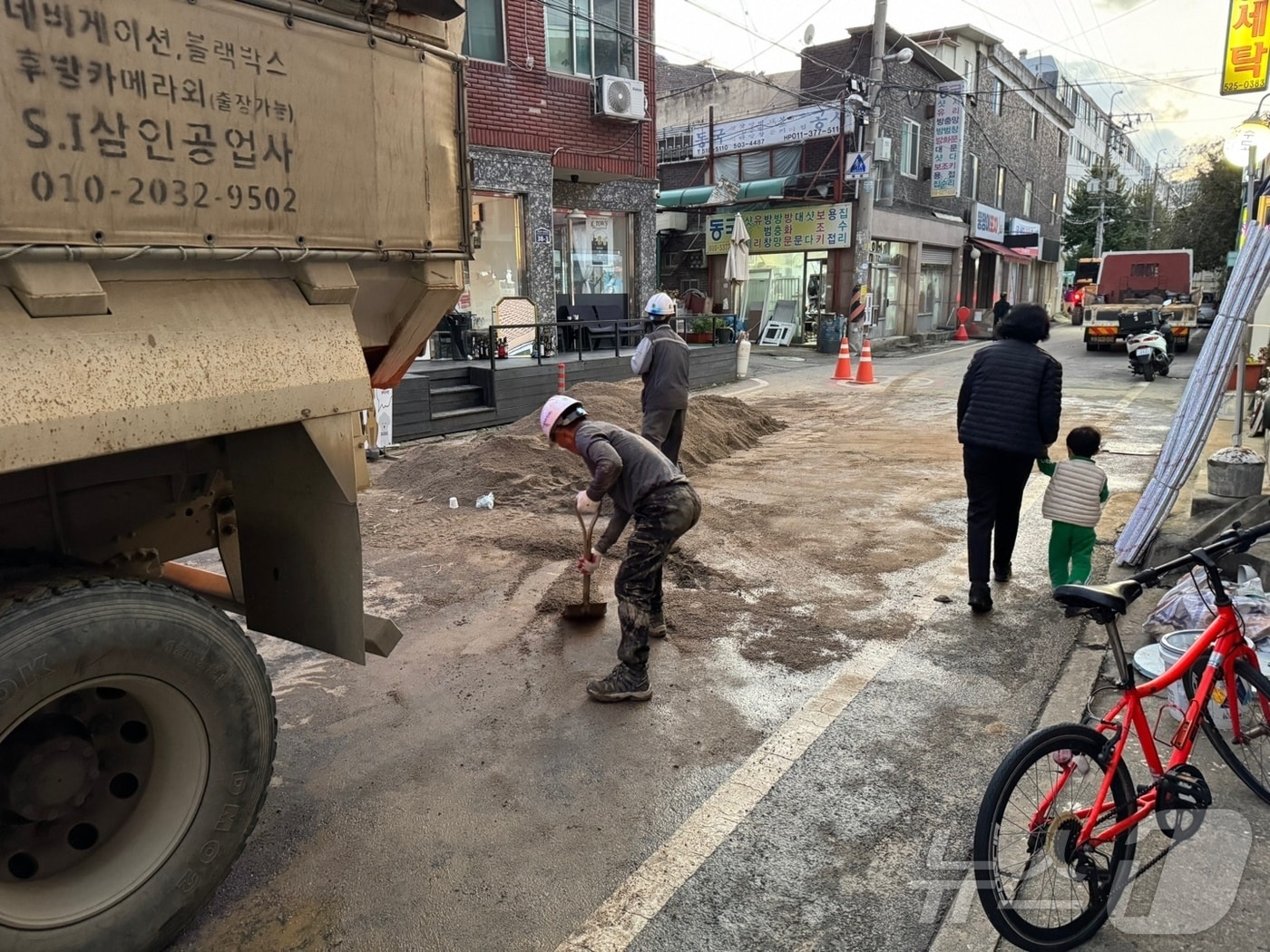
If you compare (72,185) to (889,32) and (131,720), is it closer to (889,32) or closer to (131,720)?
(131,720)

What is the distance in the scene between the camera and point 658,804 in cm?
348

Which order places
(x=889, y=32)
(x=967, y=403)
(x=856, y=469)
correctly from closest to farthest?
1. (x=967, y=403)
2. (x=856, y=469)
3. (x=889, y=32)

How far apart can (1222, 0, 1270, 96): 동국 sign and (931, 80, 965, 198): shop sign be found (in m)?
15.7

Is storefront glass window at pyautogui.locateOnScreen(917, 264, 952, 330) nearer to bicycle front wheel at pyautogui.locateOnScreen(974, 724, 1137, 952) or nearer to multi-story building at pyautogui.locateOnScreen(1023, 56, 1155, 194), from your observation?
multi-story building at pyautogui.locateOnScreen(1023, 56, 1155, 194)

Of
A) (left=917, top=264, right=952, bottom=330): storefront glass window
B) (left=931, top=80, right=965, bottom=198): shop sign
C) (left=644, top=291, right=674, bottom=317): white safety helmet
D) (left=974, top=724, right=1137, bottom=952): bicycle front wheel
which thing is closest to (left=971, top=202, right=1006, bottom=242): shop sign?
(left=917, top=264, right=952, bottom=330): storefront glass window

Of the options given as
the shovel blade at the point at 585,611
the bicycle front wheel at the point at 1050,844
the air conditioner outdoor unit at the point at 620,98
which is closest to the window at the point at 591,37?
the air conditioner outdoor unit at the point at 620,98

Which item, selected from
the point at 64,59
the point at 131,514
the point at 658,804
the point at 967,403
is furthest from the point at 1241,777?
the point at 64,59

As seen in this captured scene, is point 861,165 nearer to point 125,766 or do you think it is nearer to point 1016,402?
point 1016,402

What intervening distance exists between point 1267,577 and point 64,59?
577cm

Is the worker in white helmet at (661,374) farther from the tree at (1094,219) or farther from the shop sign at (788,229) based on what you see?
the tree at (1094,219)

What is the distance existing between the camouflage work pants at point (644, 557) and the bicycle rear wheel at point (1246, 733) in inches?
90.7

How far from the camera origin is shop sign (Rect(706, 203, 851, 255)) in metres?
25.3

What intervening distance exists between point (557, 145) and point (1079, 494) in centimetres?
1254

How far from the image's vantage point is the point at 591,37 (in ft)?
52.5
